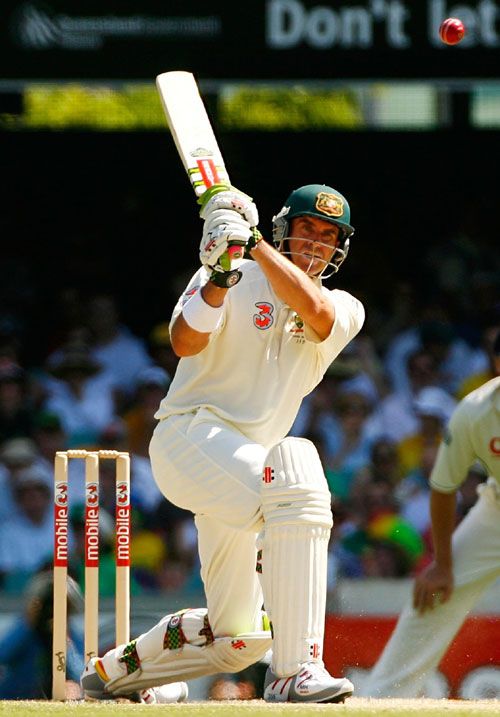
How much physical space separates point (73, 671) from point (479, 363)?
346 cm

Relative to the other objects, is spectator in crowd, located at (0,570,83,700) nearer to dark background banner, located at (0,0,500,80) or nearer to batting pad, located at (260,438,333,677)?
batting pad, located at (260,438,333,677)

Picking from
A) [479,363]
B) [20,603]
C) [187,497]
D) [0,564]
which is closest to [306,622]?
[187,497]

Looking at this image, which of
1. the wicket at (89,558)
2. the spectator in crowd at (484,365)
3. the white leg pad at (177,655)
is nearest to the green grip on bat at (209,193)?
the wicket at (89,558)

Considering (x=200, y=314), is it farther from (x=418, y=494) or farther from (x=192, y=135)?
(x=418, y=494)

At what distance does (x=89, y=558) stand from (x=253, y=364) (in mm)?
757

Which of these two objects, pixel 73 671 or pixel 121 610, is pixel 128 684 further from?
pixel 73 671

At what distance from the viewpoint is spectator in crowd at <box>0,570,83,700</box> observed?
5.61 metres

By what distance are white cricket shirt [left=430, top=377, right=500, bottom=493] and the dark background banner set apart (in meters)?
2.61

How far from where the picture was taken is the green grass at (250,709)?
11.2 ft

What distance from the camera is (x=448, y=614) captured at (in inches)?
205

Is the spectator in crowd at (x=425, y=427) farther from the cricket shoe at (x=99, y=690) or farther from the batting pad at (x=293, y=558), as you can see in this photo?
the batting pad at (x=293, y=558)

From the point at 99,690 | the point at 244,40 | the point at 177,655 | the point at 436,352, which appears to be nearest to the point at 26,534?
the point at 436,352

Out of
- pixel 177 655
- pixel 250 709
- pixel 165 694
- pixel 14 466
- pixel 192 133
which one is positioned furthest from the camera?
pixel 14 466

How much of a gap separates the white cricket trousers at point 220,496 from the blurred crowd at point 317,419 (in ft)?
8.50
